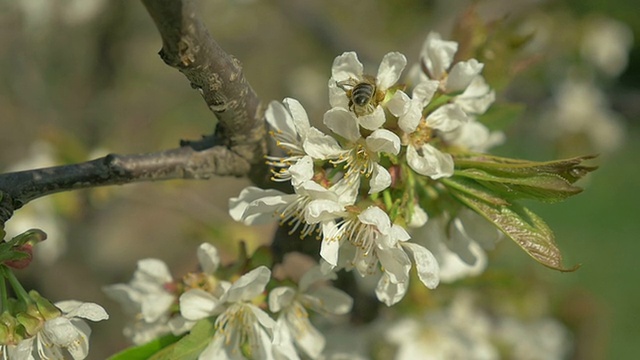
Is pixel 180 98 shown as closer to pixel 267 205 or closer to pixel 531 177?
pixel 267 205

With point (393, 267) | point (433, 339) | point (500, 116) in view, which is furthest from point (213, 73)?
point (433, 339)

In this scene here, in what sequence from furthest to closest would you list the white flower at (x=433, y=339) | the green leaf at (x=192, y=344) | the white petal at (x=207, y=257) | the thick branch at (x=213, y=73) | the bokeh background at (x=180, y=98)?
the bokeh background at (x=180, y=98) < the white flower at (x=433, y=339) < the white petal at (x=207, y=257) < the green leaf at (x=192, y=344) < the thick branch at (x=213, y=73)

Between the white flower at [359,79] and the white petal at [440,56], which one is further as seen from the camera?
the white petal at [440,56]

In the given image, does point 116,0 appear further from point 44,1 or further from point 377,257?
point 377,257

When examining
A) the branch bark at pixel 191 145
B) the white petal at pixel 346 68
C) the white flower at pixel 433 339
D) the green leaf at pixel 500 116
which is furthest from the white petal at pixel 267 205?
the white flower at pixel 433 339

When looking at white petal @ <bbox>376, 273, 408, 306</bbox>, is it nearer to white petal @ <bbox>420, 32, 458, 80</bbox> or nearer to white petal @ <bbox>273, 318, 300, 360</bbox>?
white petal @ <bbox>273, 318, 300, 360</bbox>

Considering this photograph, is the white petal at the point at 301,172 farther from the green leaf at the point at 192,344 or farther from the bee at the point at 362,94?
the green leaf at the point at 192,344

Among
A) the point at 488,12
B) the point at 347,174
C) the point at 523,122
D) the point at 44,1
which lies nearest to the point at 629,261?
the point at 523,122
